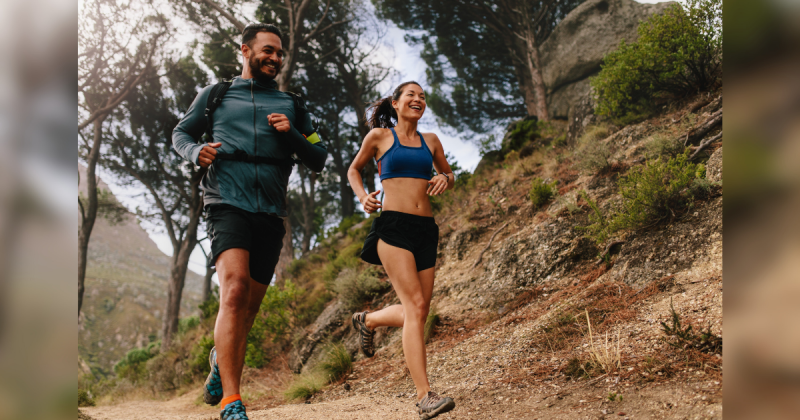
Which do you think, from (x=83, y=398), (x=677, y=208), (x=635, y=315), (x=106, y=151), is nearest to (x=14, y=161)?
(x=635, y=315)

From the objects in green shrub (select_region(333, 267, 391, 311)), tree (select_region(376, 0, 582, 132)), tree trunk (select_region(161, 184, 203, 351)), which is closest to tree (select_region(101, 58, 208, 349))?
tree trunk (select_region(161, 184, 203, 351))

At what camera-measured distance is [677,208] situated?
5.17 m

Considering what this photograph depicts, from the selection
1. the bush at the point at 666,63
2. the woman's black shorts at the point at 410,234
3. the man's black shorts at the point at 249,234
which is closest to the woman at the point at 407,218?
the woman's black shorts at the point at 410,234

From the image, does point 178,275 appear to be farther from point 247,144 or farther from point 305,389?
point 247,144

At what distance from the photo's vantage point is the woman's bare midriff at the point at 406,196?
10.8 feet

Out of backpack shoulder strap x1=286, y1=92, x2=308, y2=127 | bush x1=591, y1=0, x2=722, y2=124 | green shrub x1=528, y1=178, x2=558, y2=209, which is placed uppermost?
bush x1=591, y1=0, x2=722, y2=124

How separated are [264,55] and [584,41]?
39.7 feet

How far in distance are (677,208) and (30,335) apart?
549 centimetres

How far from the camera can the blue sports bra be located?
11.1ft

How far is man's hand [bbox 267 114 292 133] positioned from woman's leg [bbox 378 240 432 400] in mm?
949

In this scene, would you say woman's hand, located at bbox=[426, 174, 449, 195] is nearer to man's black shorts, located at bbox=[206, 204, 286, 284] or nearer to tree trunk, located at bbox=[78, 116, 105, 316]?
man's black shorts, located at bbox=[206, 204, 286, 284]

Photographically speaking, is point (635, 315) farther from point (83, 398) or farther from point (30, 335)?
point (83, 398)

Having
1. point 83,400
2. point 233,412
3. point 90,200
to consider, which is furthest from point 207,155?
point 90,200

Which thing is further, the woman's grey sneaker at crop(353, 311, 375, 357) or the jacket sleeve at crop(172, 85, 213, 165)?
the woman's grey sneaker at crop(353, 311, 375, 357)
